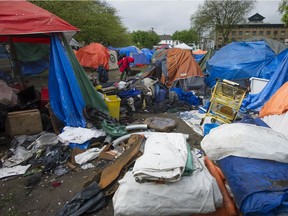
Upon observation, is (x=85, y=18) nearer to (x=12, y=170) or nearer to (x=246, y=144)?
(x=12, y=170)

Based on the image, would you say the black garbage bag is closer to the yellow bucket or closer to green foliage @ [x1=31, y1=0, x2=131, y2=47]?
the yellow bucket

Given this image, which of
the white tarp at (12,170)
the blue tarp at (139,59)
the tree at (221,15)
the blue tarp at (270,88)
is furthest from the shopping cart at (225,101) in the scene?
the tree at (221,15)

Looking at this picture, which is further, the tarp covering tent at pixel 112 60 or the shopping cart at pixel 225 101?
the tarp covering tent at pixel 112 60

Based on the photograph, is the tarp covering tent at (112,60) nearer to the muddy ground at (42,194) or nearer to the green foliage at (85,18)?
the green foliage at (85,18)

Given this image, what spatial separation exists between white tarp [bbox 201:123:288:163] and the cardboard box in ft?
12.1

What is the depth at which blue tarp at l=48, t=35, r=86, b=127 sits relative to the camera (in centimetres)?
486

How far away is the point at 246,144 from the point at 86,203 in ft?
6.76

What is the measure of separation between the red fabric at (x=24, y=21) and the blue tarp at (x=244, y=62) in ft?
20.7

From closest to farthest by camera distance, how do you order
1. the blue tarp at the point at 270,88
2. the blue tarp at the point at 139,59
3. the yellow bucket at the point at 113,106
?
the yellow bucket at the point at 113,106 < the blue tarp at the point at 270,88 < the blue tarp at the point at 139,59

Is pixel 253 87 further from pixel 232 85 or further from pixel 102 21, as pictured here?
pixel 102 21

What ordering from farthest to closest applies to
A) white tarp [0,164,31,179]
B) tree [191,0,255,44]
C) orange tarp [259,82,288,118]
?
1. tree [191,0,255,44]
2. orange tarp [259,82,288,118]
3. white tarp [0,164,31,179]

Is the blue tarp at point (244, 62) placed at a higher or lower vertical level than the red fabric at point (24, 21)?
lower

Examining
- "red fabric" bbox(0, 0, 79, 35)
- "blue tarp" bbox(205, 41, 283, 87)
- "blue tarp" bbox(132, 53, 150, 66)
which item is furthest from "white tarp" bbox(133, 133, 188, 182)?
"blue tarp" bbox(132, 53, 150, 66)

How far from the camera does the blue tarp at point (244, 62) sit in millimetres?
8252
